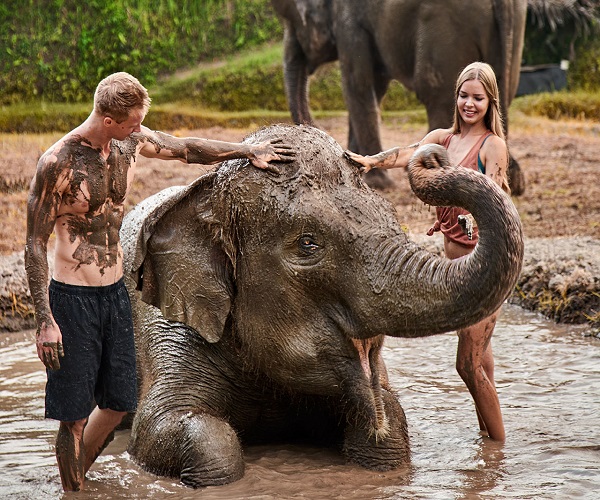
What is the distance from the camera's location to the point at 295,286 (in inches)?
168

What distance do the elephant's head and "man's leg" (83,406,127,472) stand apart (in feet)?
1.50

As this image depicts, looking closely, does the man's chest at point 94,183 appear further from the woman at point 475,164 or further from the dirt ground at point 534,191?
the dirt ground at point 534,191

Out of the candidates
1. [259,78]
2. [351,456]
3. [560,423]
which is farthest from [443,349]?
[259,78]

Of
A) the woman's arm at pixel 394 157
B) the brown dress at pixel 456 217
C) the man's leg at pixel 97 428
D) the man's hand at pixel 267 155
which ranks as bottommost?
the man's leg at pixel 97 428

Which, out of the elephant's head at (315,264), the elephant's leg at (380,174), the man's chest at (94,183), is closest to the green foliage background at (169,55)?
the elephant's leg at (380,174)

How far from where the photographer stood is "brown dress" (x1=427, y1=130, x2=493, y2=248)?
4.79 m

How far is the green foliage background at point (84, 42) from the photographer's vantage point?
757 inches

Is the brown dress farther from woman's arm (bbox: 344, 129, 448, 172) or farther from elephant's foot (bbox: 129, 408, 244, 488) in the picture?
elephant's foot (bbox: 129, 408, 244, 488)

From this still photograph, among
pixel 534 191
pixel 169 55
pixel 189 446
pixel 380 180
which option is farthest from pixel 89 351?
pixel 169 55

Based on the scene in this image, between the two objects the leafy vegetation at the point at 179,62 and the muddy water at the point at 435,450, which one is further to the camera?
the leafy vegetation at the point at 179,62

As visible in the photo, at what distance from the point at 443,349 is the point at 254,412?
2.35 m

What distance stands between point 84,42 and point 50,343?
15.9 metres

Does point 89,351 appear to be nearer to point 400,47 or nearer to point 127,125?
point 127,125

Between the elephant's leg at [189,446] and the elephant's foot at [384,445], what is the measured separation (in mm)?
474
